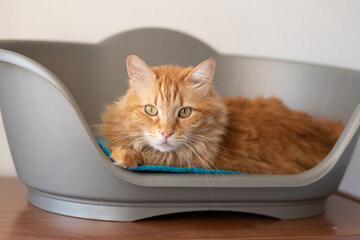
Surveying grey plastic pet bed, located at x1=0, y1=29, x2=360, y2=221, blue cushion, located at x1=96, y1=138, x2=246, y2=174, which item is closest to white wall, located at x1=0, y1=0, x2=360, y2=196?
grey plastic pet bed, located at x1=0, y1=29, x2=360, y2=221

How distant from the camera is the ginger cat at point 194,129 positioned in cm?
126

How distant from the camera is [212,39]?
2.11 metres

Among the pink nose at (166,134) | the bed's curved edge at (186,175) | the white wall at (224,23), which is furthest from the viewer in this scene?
the white wall at (224,23)

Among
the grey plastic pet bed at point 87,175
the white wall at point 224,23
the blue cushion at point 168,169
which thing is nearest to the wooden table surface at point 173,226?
the grey plastic pet bed at point 87,175

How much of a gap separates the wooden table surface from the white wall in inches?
28.3

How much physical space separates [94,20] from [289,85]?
35.0 inches

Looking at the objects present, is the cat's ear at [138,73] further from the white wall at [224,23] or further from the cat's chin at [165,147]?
the white wall at [224,23]

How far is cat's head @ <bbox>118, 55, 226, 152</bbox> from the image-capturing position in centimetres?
125

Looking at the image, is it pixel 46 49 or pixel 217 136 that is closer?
pixel 217 136

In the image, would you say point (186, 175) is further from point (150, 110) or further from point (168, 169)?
point (150, 110)

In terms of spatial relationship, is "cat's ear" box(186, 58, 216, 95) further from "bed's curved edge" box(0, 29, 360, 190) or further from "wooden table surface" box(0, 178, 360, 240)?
"wooden table surface" box(0, 178, 360, 240)

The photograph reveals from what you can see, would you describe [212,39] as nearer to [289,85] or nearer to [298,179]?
[289,85]

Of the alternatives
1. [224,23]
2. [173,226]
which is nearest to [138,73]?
[173,226]

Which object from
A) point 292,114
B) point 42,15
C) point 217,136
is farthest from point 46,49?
point 292,114
